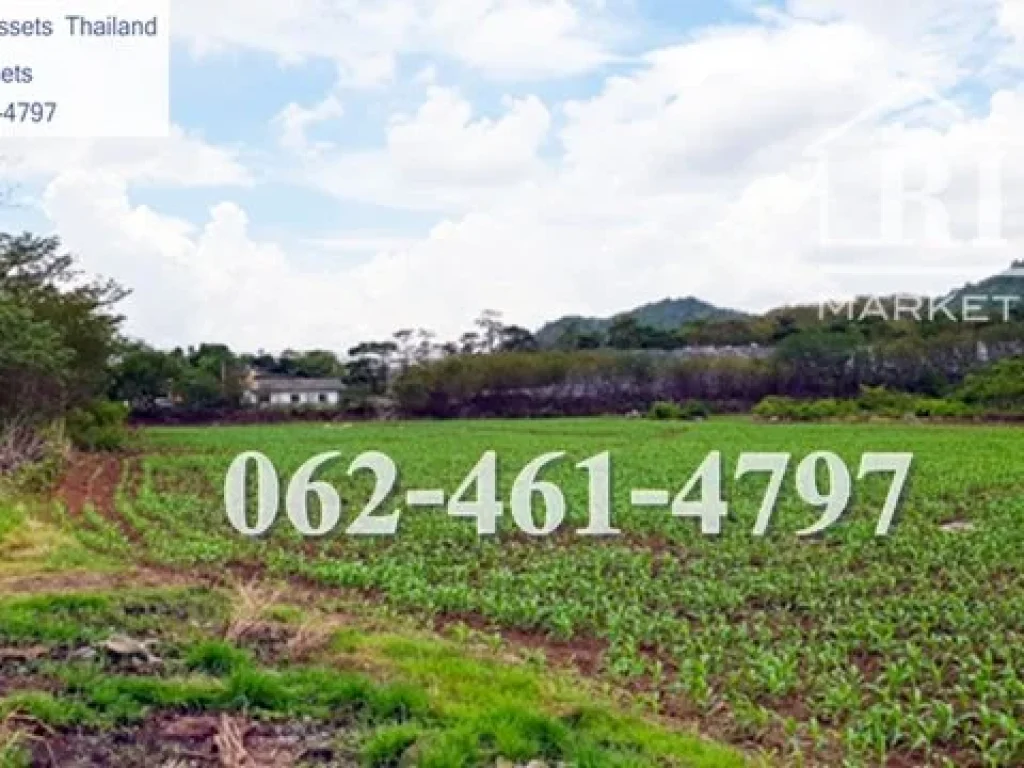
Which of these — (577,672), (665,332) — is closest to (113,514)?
(577,672)

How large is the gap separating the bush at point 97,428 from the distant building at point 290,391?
2181cm

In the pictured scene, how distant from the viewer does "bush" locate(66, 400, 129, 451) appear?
94.7 ft

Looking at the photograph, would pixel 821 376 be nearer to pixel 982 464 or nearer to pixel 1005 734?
pixel 982 464

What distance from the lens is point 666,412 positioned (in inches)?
1877

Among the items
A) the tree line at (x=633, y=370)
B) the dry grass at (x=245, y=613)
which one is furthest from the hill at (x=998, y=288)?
the dry grass at (x=245, y=613)

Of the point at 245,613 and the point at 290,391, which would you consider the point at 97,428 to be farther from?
the point at 290,391

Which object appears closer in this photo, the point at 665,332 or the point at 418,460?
the point at 418,460

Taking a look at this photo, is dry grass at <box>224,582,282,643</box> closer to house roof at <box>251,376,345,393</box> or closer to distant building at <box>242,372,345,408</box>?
distant building at <box>242,372,345,408</box>

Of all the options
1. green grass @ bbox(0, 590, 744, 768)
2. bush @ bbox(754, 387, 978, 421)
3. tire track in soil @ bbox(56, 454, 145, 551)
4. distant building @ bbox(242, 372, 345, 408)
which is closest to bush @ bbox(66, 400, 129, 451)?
tire track in soil @ bbox(56, 454, 145, 551)

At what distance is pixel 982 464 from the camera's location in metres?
22.0

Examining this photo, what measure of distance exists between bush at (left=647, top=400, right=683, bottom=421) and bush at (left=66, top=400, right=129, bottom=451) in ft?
76.8

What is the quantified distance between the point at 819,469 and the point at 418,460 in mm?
8914

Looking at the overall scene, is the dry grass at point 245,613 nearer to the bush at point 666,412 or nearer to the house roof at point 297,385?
the bush at point 666,412

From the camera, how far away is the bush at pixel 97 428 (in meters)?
28.9
